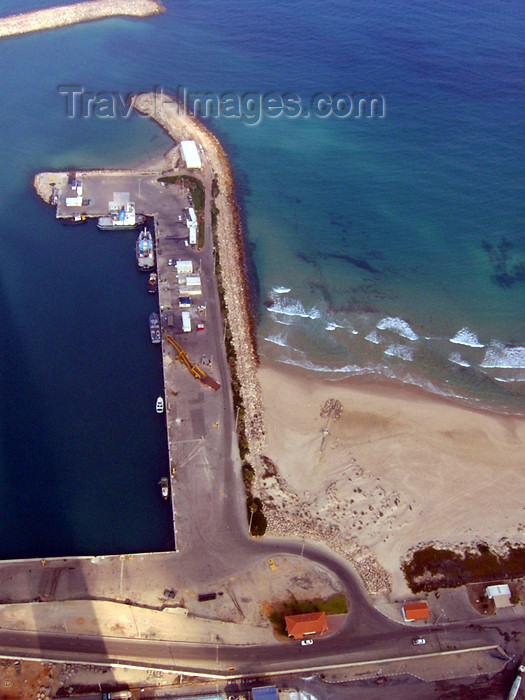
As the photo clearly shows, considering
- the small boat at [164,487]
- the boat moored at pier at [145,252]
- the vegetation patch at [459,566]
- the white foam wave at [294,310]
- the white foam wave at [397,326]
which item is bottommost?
the vegetation patch at [459,566]

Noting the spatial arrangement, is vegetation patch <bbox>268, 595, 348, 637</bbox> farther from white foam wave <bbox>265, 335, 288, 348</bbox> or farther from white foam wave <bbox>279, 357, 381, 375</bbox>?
white foam wave <bbox>265, 335, 288, 348</bbox>

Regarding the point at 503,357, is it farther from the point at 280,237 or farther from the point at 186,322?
the point at 186,322

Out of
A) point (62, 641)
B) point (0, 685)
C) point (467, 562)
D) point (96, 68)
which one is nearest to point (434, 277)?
point (467, 562)

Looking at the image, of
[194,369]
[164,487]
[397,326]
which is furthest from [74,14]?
[164,487]

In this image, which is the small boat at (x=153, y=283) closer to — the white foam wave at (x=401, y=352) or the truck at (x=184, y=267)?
the truck at (x=184, y=267)

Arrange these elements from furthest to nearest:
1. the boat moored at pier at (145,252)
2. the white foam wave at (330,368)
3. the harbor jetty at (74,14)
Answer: the harbor jetty at (74,14) < the boat moored at pier at (145,252) < the white foam wave at (330,368)

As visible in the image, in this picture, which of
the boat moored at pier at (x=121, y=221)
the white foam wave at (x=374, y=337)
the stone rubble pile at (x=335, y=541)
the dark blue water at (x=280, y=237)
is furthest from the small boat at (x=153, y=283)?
the stone rubble pile at (x=335, y=541)
